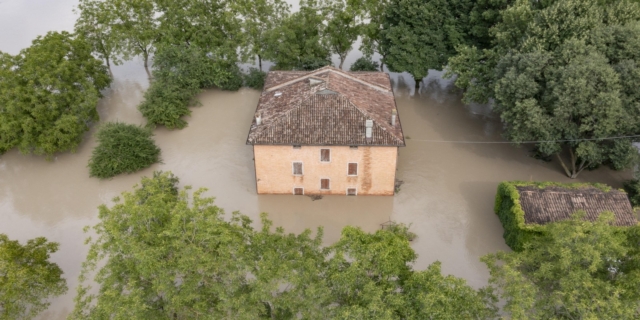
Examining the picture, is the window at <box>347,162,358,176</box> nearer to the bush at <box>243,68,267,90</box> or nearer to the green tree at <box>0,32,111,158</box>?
the bush at <box>243,68,267,90</box>

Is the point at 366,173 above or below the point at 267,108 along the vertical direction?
below

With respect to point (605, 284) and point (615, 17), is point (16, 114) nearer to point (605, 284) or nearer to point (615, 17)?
point (605, 284)

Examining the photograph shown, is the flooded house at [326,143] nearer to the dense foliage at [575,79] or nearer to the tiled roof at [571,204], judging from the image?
the dense foliage at [575,79]

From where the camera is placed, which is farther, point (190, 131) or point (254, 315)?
point (190, 131)

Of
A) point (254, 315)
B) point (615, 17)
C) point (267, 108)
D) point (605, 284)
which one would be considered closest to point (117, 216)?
point (254, 315)

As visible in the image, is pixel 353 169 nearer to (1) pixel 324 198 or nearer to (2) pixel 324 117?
(1) pixel 324 198

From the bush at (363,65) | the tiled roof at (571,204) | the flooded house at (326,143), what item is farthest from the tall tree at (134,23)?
the tiled roof at (571,204)

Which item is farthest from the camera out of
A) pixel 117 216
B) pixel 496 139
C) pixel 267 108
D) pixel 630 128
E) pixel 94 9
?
pixel 94 9

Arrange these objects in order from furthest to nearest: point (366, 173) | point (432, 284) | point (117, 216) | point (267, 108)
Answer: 1. point (267, 108)
2. point (366, 173)
3. point (117, 216)
4. point (432, 284)
